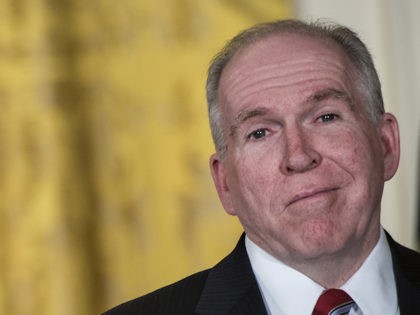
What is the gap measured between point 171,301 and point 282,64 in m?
0.52

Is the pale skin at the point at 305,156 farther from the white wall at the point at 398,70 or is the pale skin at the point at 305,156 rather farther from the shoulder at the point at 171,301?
the white wall at the point at 398,70

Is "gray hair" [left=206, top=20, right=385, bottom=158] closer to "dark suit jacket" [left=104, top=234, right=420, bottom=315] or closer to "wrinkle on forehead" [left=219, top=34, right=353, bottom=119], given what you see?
"wrinkle on forehead" [left=219, top=34, right=353, bottom=119]

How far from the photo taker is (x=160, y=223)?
2824 millimetres

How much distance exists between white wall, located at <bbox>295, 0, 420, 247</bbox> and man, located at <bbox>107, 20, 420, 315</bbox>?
3.33ft

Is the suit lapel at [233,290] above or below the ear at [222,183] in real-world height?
below

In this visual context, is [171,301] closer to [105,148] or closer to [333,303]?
[333,303]

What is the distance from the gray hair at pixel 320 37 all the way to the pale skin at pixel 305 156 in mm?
18

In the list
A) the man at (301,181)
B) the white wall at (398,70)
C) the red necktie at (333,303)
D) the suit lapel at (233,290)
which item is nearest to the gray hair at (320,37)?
the man at (301,181)

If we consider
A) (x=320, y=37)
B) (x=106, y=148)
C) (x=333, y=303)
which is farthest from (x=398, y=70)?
(x=333, y=303)

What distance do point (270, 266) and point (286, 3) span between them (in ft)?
3.86

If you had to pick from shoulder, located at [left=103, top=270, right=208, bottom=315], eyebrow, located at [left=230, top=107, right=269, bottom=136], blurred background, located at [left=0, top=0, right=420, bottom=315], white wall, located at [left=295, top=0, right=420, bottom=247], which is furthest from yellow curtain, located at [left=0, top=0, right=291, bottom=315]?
eyebrow, located at [left=230, top=107, right=269, bottom=136]

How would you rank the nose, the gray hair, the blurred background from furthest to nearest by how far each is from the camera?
the blurred background → the gray hair → the nose

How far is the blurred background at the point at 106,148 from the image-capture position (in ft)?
8.79

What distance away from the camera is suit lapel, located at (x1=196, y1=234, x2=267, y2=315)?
6.50 feet
